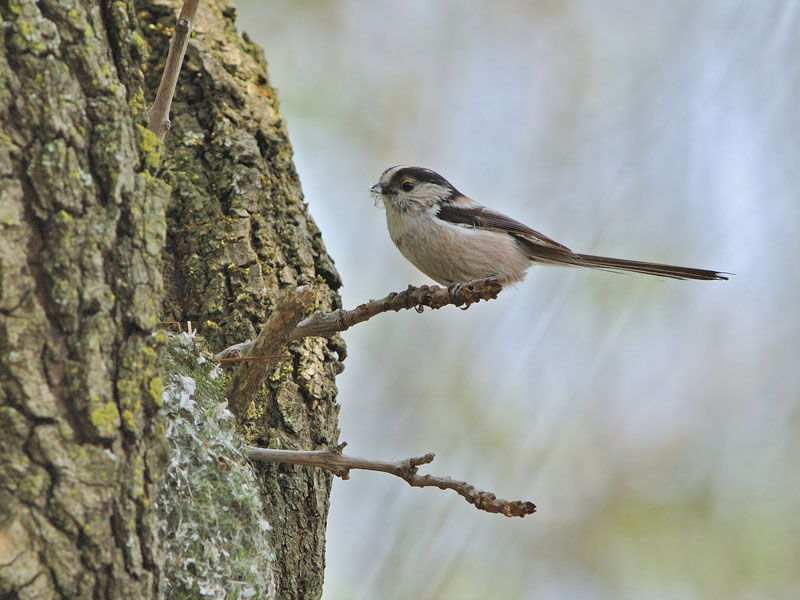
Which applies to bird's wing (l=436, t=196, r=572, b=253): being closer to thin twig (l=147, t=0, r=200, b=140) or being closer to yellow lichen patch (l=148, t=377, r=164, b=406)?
thin twig (l=147, t=0, r=200, b=140)

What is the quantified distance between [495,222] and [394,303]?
4.26 feet

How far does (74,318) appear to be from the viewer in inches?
59.3

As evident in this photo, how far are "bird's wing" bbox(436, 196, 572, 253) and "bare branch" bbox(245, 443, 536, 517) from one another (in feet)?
4.72

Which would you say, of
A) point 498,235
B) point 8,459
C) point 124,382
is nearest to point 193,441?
point 124,382

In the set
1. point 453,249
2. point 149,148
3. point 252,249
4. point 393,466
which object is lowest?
point 393,466

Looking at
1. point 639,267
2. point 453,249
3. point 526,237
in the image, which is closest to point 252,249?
point 453,249

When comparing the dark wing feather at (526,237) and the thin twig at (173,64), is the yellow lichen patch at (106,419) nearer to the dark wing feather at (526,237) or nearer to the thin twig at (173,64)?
the thin twig at (173,64)

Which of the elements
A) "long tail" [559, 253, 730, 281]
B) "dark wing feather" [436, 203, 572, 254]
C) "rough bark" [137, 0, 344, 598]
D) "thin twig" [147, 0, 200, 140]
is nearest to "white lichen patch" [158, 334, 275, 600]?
"rough bark" [137, 0, 344, 598]

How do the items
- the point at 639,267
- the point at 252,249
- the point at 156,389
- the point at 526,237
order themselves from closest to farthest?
the point at 156,389
the point at 252,249
the point at 639,267
the point at 526,237

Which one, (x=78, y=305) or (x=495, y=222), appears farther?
(x=495, y=222)

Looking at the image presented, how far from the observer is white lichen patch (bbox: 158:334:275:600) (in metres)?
2.04

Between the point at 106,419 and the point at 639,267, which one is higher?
the point at 639,267

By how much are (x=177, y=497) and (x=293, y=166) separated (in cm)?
153

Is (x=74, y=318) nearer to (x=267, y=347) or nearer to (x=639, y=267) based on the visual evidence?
(x=267, y=347)
